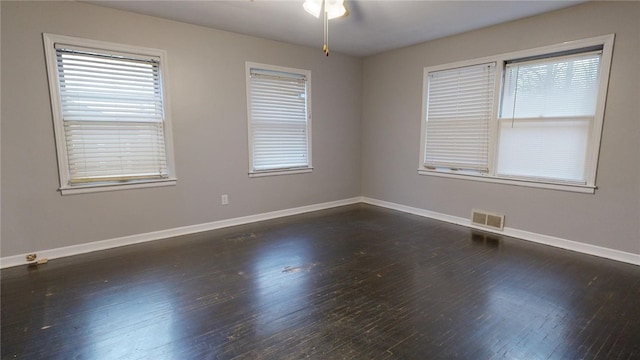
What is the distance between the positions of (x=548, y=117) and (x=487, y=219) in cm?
136

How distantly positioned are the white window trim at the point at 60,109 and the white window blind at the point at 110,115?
1.8 inches

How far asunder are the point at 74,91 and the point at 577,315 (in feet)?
15.3

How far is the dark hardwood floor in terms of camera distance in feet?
5.93

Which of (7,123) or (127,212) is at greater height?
(7,123)

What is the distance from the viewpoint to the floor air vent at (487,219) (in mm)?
3834

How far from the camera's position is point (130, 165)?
3.45m

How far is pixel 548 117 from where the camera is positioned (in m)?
3.38

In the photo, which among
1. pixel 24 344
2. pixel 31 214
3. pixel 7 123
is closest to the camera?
pixel 24 344

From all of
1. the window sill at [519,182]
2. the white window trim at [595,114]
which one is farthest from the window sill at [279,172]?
the white window trim at [595,114]

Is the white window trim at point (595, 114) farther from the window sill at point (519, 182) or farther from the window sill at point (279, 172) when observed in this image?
the window sill at point (279, 172)

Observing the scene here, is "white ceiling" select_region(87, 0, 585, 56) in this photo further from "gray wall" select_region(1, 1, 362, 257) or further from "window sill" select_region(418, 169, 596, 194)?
"window sill" select_region(418, 169, 596, 194)

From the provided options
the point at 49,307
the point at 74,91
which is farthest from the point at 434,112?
the point at 49,307

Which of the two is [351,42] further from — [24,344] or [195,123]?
[24,344]

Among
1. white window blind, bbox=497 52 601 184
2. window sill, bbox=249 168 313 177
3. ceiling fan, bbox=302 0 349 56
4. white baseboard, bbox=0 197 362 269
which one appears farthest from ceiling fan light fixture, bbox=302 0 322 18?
white baseboard, bbox=0 197 362 269
